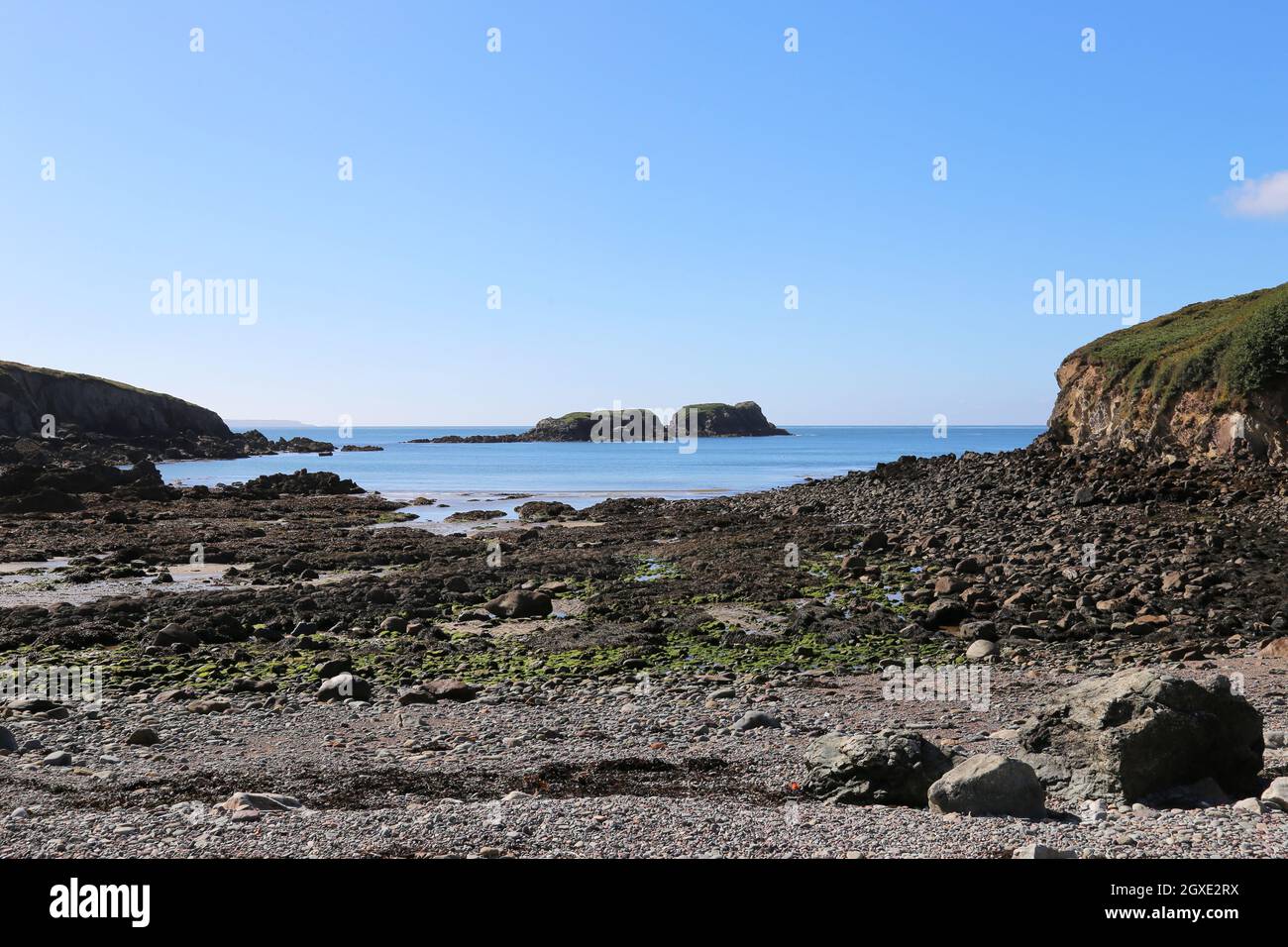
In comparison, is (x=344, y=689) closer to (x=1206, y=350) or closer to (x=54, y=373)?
(x=1206, y=350)

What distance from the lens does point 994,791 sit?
328 inches

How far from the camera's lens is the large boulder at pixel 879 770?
29.4 ft

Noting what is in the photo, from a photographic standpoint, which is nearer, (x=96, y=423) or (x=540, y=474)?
(x=540, y=474)

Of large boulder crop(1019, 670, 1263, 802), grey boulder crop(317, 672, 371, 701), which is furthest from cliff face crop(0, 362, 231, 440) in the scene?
large boulder crop(1019, 670, 1263, 802)

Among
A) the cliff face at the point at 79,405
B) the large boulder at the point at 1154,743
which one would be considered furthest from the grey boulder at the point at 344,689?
the cliff face at the point at 79,405

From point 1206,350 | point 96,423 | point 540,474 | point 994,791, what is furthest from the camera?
point 96,423

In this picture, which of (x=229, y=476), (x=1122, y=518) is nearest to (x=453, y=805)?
(x=1122, y=518)

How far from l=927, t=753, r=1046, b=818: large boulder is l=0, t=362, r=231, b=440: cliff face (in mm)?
106454

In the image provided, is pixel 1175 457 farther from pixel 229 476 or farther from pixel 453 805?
pixel 229 476

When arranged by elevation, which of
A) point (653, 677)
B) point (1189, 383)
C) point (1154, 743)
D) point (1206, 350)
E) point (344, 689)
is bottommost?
point (653, 677)

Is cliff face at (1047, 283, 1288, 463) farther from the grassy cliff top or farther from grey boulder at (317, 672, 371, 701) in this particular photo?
the grassy cliff top

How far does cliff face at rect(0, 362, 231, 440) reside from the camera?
9656 centimetres

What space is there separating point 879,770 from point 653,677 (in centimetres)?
721

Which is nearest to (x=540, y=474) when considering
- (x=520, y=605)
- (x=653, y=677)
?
(x=520, y=605)
